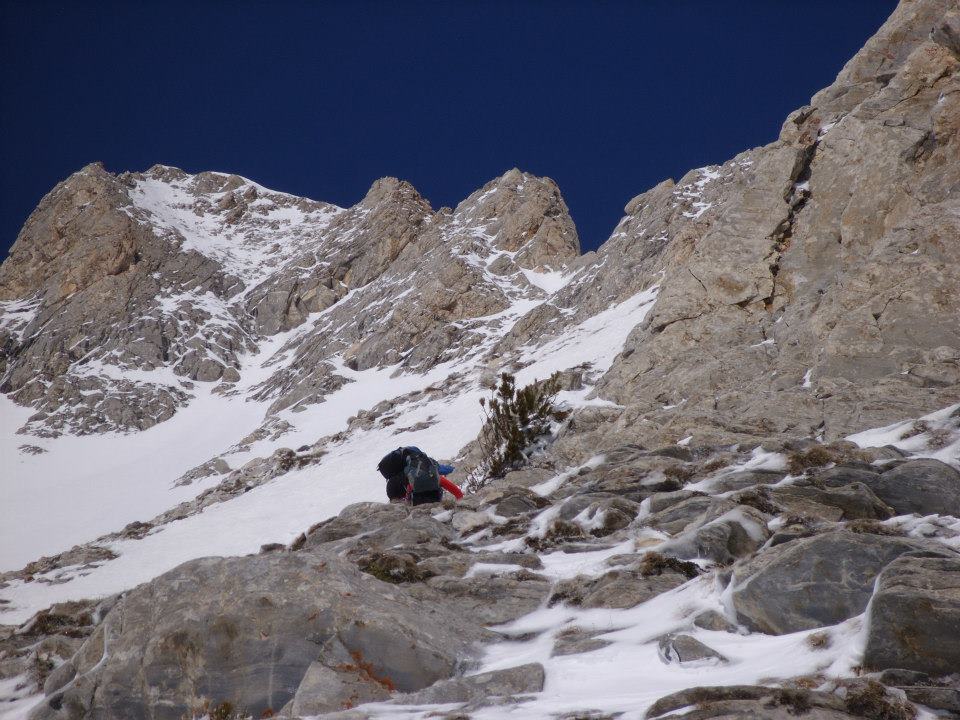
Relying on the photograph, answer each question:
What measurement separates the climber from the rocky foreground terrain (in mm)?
688

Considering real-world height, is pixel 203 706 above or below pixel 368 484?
below

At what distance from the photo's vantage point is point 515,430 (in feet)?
66.1

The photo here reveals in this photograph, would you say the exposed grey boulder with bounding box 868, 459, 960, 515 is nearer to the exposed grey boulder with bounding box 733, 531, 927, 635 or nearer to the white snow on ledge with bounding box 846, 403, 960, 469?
the white snow on ledge with bounding box 846, 403, 960, 469

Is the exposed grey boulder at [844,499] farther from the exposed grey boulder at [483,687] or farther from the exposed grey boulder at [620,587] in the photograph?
the exposed grey boulder at [483,687]

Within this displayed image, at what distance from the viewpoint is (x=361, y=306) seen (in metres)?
84.1

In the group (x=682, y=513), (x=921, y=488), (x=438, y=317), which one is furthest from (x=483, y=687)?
(x=438, y=317)

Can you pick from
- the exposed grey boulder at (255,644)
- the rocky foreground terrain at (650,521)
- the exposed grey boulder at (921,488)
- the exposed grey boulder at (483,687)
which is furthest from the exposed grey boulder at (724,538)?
the exposed grey boulder at (483,687)

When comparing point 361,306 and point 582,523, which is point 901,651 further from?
point 361,306

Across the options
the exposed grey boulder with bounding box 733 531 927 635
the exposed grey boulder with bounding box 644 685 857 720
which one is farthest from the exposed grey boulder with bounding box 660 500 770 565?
the exposed grey boulder with bounding box 644 685 857 720

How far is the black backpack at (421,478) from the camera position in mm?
14383

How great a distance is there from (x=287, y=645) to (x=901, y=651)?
177 inches

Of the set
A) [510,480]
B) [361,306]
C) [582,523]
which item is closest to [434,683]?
[582,523]

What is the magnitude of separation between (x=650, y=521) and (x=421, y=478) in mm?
6172

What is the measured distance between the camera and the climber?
47.3ft
